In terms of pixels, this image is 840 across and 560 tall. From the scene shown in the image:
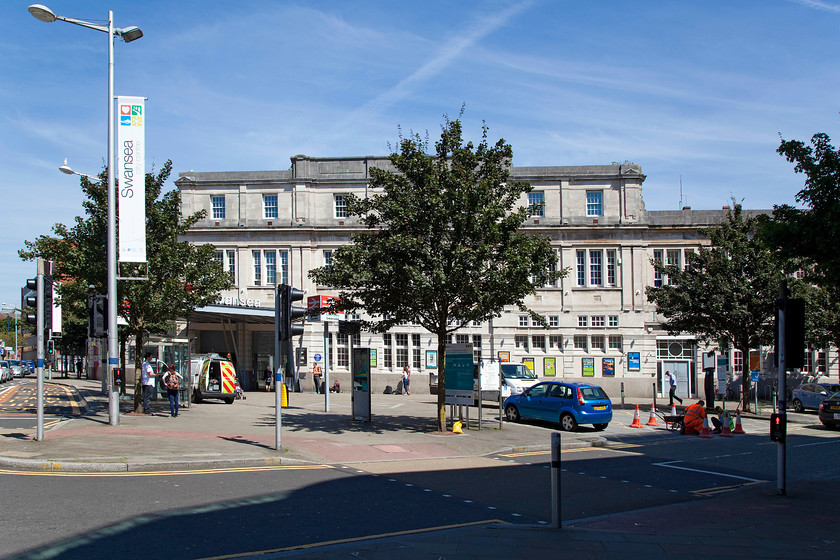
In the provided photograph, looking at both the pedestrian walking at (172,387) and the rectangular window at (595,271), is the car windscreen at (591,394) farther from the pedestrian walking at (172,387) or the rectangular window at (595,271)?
the rectangular window at (595,271)

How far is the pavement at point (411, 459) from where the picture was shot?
7.82 metres

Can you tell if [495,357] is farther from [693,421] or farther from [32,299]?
[32,299]

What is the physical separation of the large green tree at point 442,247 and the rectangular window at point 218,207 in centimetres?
2744

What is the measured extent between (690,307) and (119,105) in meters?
23.8

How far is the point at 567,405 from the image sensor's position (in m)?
22.3

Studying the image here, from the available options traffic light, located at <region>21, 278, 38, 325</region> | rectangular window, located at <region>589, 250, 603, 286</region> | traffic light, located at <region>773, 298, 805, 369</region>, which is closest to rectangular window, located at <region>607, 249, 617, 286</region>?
rectangular window, located at <region>589, 250, 603, 286</region>

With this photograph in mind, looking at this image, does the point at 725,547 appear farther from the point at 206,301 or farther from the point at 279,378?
the point at 206,301

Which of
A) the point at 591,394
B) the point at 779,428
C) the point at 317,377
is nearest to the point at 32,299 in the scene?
the point at 779,428

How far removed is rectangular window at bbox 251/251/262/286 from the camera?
1766 inches

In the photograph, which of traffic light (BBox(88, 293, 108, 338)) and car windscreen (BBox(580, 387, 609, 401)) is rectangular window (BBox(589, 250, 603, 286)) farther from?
traffic light (BBox(88, 293, 108, 338))

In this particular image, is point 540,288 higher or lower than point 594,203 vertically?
lower

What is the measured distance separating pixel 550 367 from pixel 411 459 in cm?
2814

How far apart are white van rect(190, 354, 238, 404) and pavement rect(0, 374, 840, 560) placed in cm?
229

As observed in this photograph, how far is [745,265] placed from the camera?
3061 cm
